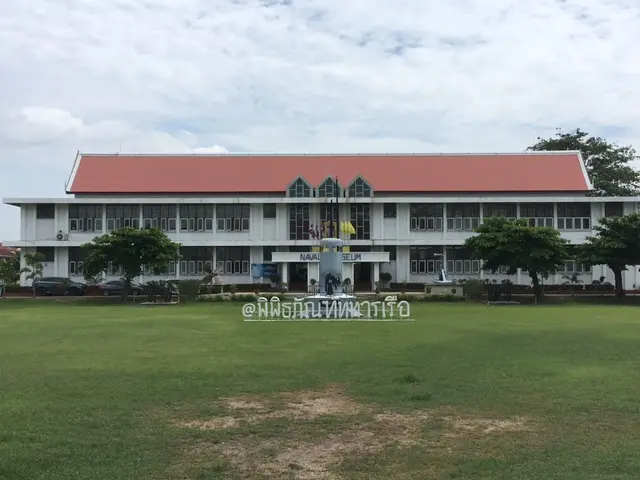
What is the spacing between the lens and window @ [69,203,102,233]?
4125cm

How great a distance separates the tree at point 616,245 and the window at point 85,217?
28885 millimetres

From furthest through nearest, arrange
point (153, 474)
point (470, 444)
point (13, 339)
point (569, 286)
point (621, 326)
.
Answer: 1. point (569, 286)
2. point (621, 326)
3. point (13, 339)
4. point (470, 444)
5. point (153, 474)

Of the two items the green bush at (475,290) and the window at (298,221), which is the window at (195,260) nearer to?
the window at (298,221)

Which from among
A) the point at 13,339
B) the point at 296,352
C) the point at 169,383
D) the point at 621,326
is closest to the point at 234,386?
the point at 169,383

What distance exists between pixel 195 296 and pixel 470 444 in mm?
28772

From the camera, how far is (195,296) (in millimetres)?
33500

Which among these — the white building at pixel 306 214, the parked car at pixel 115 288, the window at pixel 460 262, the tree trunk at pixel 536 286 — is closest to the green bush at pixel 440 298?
the tree trunk at pixel 536 286

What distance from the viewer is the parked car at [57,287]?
1480 inches

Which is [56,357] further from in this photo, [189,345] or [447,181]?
[447,181]

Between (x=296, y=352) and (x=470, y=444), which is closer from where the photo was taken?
(x=470, y=444)

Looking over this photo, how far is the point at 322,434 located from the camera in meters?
6.23

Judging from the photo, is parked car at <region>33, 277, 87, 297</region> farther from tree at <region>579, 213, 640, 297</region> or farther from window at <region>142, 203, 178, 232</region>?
tree at <region>579, 213, 640, 297</region>

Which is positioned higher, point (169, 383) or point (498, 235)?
point (498, 235)

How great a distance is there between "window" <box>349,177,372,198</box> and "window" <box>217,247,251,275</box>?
7671mm
